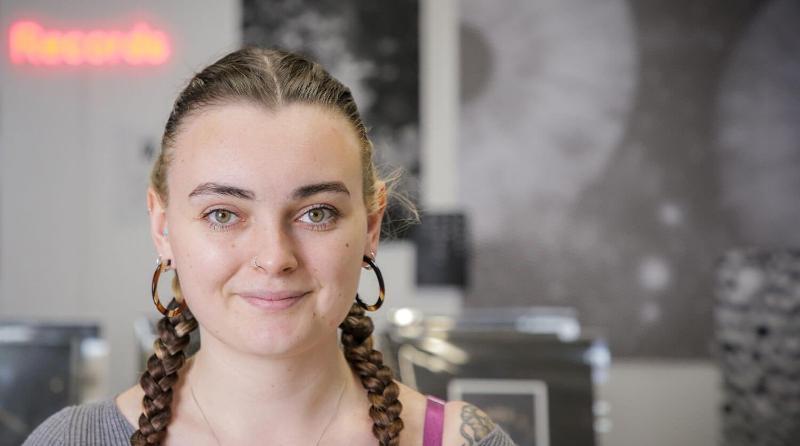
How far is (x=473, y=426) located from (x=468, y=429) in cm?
1

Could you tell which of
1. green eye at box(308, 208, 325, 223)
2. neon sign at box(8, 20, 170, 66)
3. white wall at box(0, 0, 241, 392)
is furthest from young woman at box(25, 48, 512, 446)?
neon sign at box(8, 20, 170, 66)

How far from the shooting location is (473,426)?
55.0 inches

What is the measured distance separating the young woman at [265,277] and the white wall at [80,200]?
7.07 feet

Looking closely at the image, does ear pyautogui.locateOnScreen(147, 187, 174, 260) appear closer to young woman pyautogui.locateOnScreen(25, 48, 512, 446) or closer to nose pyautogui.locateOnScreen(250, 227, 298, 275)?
young woman pyautogui.locateOnScreen(25, 48, 512, 446)

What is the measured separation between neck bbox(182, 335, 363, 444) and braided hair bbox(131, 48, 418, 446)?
7 cm

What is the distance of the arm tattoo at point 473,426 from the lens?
4.53 feet

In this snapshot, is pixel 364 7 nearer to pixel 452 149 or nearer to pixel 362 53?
pixel 362 53

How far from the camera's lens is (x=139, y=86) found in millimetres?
3549

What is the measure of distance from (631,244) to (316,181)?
249cm

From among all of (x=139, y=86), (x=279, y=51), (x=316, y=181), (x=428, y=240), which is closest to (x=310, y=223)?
(x=316, y=181)

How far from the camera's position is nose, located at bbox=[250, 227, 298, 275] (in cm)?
115

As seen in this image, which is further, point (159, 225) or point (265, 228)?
point (159, 225)

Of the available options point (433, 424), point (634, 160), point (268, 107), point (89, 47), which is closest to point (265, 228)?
point (268, 107)

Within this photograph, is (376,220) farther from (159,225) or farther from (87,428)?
(87,428)
